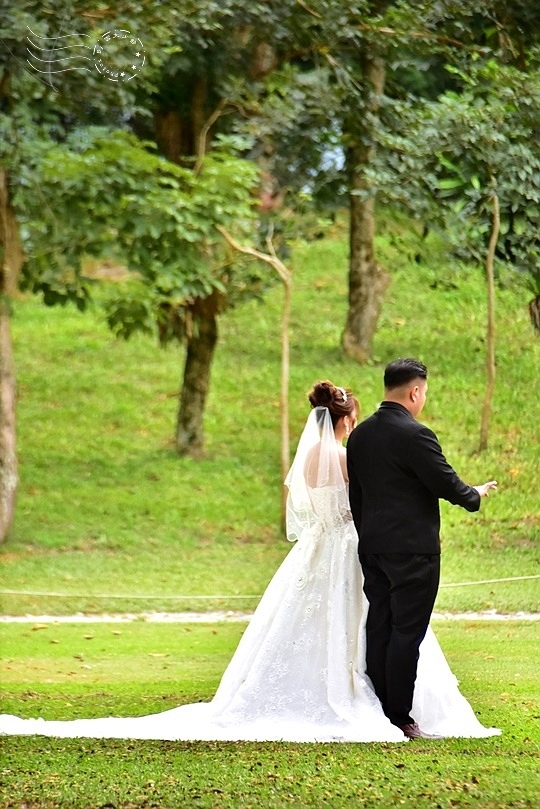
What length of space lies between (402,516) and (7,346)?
6.49 meters

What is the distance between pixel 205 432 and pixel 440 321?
3334 millimetres

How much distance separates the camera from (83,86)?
373 inches

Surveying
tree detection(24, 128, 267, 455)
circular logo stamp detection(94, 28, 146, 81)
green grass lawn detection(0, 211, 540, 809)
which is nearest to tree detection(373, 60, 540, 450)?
green grass lawn detection(0, 211, 540, 809)

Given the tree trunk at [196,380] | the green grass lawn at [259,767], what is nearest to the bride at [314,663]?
the green grass lawn at [259,767]

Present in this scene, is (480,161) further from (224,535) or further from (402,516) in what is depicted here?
(402,516)

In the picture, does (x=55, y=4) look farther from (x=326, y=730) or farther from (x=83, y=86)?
(x=326, y=730)

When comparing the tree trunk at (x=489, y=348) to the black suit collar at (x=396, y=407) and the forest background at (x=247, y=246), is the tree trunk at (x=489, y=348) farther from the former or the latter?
the black suit collar at (x=396, y=407)

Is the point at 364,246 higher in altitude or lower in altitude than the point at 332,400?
higher

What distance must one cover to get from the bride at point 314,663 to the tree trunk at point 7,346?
19.0 feet

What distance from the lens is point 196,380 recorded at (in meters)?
11.9

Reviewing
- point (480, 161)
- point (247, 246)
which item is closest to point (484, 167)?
point (480, 161)

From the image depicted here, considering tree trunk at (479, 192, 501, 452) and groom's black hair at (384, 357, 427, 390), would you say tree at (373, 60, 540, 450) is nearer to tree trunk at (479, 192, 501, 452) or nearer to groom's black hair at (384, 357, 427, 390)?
tree trunk at (479, 192, 501, 452)

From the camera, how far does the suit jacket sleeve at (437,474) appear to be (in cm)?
370

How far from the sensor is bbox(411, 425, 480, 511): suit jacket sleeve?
146 inches
